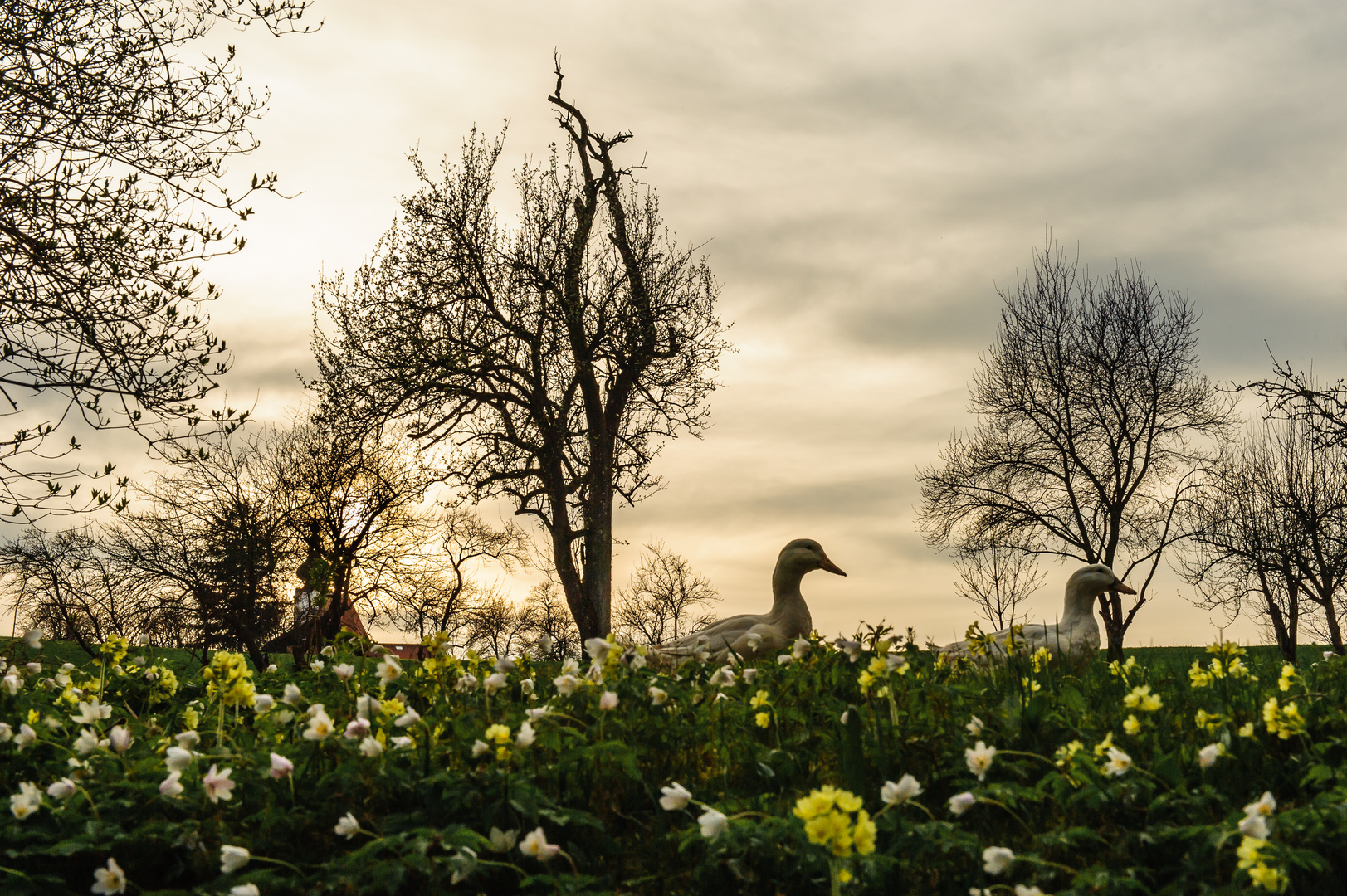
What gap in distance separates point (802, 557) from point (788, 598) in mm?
478

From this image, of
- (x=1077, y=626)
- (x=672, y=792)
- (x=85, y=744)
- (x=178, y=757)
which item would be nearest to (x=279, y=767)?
(x=178, y=757)

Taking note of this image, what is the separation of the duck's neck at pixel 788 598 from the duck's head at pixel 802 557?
27 mm

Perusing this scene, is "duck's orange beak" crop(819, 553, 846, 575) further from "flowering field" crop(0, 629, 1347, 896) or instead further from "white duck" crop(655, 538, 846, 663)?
"flowering field" crop(0, 629, 1347, 896)

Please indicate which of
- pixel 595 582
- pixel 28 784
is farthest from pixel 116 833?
pixel 595 582

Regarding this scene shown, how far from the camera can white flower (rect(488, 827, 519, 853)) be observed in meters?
3.36

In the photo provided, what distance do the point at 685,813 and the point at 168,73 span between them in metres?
8.25

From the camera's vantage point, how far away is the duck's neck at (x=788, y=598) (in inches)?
405

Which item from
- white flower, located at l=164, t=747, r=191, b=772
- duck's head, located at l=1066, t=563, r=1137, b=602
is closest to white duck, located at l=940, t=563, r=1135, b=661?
duck's head, located at l=1066, t=563, r=1137, b=602

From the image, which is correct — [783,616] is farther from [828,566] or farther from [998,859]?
A: [998,859]

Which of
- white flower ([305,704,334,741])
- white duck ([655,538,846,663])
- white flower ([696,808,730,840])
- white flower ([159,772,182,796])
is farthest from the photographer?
white duck ([655,538,846,663])

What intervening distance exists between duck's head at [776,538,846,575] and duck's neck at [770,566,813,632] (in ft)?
0.09

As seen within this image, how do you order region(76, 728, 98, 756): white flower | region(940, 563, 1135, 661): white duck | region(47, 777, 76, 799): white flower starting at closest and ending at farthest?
Answer: region(47, 777, 76, 799): white flower < region(76, 728, 98, 756): white flower < region(940, 563, 1135, 661): white duck

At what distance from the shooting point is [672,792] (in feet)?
10.9

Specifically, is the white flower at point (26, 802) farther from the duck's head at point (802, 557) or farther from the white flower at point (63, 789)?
the duck's head at point (802, 557)
